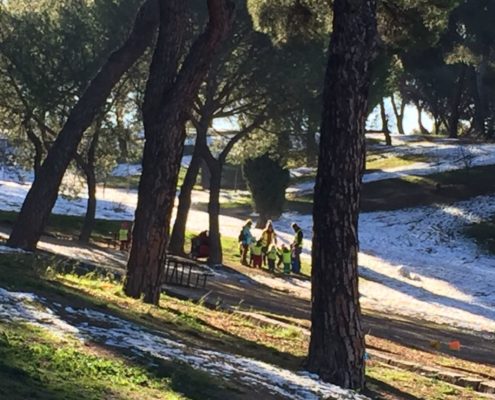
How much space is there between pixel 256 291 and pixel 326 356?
1229 cm

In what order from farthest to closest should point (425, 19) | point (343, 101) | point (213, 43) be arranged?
1. point (425, 19)
2. point (213, 43)
3. point (343, 101)

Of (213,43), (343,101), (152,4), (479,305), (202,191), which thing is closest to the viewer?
(343,101)

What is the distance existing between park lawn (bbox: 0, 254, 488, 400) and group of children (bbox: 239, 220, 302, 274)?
1272cm

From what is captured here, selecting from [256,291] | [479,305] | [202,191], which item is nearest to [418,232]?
[479,305]

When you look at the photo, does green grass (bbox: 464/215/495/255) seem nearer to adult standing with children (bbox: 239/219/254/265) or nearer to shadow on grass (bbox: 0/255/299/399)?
adult standing with children (bbox: 239/219/254/265)

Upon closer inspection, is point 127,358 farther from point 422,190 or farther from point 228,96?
point 422,190

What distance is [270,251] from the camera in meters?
26.9

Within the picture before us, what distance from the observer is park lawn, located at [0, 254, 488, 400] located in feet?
17.6

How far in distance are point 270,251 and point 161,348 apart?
19.7 m

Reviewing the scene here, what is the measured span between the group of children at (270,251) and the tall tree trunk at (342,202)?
18.2 metres

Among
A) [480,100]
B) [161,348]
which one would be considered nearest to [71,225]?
[161,348]

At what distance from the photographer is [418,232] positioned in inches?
1406

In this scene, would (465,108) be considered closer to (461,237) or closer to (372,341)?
(461,237)

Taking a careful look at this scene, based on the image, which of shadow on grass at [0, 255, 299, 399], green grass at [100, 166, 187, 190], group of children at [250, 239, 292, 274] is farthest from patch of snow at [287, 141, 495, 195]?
shadow on grass at [0, 255, 299, 399]
